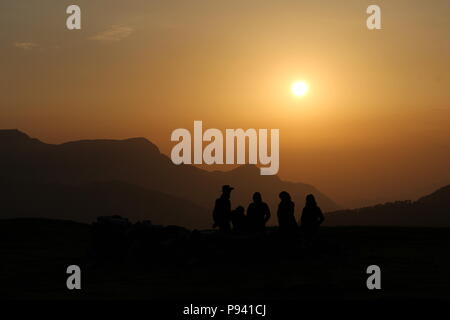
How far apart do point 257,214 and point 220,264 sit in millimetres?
2262

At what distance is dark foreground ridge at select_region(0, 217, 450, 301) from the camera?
16344 millimetres

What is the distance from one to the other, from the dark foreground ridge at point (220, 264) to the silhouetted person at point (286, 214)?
42cm

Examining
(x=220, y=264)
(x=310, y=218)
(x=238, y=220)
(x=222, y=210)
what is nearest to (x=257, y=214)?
(x=238, y=220)

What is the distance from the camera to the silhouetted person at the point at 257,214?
22.6 meters

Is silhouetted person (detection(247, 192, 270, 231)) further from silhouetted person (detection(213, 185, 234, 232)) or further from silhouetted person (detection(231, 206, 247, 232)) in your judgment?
silhouetted person (detection(213, 185, 234, 232))

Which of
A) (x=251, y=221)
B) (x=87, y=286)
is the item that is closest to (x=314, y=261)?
(x=251, y=221)

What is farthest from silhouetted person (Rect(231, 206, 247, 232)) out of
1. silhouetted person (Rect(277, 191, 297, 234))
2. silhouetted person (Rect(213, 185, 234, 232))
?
silhouetted person (Rect(277, 191, 297, 234))

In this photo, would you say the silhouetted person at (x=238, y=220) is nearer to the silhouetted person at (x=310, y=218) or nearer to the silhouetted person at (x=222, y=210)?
the silhouetted person at (x=222, y=210)

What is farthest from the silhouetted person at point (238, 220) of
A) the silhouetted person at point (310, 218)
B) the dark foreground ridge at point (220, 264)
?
the silhouetted person at point (310, 218)
